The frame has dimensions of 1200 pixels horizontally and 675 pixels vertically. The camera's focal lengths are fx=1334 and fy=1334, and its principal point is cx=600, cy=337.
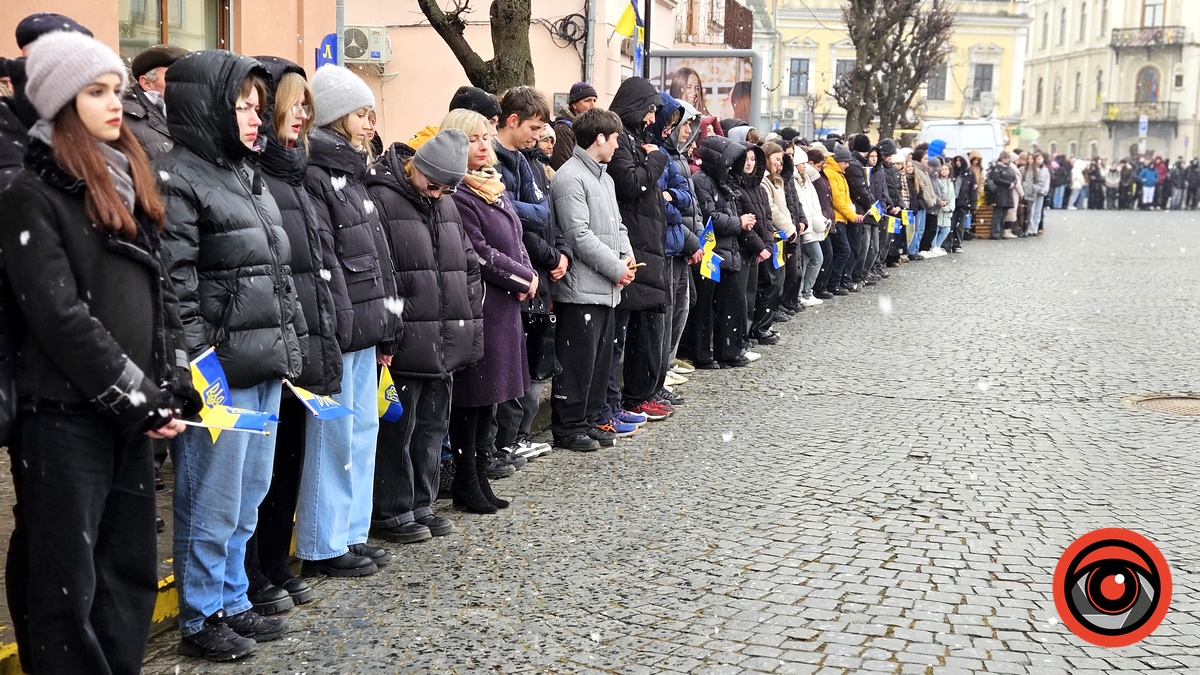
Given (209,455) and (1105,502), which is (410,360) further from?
(1105,502)

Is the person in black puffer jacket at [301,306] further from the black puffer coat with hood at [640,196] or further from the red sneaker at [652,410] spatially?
the red sneaker at [652,410]

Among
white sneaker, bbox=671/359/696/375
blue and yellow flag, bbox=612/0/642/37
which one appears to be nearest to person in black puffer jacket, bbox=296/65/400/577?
white sneaker, bbox=671/359/696/375

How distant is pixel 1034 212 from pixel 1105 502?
26650 mm

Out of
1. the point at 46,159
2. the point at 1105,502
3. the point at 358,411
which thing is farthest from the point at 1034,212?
the point at 46,159

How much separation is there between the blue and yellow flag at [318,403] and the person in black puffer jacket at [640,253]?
13.1 ft

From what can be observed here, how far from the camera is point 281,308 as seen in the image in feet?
15.6

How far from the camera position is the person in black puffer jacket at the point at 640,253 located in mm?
8680

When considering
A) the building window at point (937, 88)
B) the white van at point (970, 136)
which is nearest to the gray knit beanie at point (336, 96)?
the white van at point (970, 136)

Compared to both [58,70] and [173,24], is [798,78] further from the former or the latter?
[58,70]

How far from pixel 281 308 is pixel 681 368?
6913 millimetres

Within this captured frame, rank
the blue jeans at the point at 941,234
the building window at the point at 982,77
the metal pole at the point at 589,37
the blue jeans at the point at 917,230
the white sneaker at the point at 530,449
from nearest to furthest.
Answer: the white sneaker at the point at 530,449 < the metal pole at the point at 589,37 < the blue jeans at the point at 917,230 < the blue jeans at the point at 941,234 < the building window at the point at 982,77

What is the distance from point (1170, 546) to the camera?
6.02 m

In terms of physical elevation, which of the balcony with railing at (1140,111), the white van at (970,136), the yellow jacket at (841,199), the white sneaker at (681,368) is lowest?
the white sneaker at (681,368)

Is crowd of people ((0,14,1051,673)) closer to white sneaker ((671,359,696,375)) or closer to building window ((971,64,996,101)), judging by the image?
white sneaker ((671,359,696,375))
